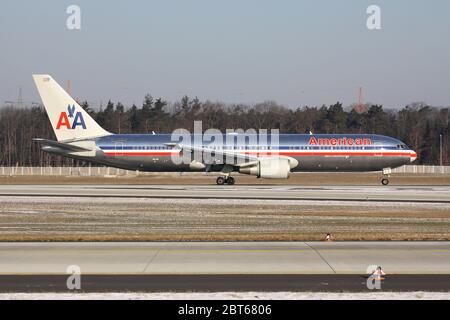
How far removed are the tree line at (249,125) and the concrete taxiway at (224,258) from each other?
86974mm

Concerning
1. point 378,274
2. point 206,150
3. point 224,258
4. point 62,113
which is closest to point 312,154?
point 206,150

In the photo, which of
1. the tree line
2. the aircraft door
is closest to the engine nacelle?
the aircraft door

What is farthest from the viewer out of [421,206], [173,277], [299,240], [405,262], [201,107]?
[201,107]

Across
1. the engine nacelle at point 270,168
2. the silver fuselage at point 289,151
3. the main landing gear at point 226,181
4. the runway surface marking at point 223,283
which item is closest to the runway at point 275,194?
the engine nacelle at point 270,168

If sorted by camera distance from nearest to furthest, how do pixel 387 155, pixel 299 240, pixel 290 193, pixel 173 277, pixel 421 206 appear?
pixel 173 277
pixel 299 240
pixel 421 206
pixel 290 193
pixel 387 155

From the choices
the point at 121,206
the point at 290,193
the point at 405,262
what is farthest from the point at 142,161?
the point at 405,262

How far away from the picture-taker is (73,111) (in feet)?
168

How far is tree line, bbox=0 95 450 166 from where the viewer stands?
371 ft

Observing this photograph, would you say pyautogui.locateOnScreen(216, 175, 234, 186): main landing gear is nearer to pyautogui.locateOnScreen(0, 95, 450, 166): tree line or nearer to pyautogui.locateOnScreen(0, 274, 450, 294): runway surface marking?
pyautogui.locateOnScreen(0, 274, 450, 294): runway surface marking

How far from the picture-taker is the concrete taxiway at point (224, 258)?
45.7 ft

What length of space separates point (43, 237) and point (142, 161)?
3152 cm

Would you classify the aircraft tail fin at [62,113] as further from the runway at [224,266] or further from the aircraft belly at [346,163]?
the runway at [224,266]

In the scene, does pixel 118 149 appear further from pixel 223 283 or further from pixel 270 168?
pixel 223 283
